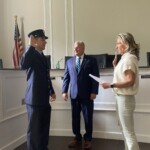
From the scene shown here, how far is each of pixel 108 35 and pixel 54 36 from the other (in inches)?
45.7

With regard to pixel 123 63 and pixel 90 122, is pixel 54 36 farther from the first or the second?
pixel 123 63

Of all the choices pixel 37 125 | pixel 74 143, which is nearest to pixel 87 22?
pixel 74 143

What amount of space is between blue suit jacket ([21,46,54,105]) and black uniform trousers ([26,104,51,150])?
0.28 ft

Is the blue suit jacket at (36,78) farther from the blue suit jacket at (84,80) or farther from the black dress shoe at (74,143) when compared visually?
the black dress shoe at (74,143)

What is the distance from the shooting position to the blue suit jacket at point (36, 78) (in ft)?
8.90

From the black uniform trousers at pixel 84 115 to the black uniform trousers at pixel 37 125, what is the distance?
2.32 feet

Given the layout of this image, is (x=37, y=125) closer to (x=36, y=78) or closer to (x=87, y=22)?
(x=36, y=78)

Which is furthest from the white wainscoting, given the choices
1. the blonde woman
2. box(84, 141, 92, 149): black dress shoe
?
the blonde woman

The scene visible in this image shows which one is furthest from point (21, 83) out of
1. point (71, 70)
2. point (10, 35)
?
point (10, 35)

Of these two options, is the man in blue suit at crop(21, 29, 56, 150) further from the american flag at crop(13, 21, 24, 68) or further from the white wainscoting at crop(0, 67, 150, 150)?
the american flag at crop(13, 21, 24, 68)

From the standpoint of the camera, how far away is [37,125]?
2816mm

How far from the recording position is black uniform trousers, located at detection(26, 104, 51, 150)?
2.79 meters

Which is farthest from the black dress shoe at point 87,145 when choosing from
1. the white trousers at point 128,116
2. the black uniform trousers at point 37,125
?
the white trousers at point 128,116

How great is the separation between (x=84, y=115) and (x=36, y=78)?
105cm
